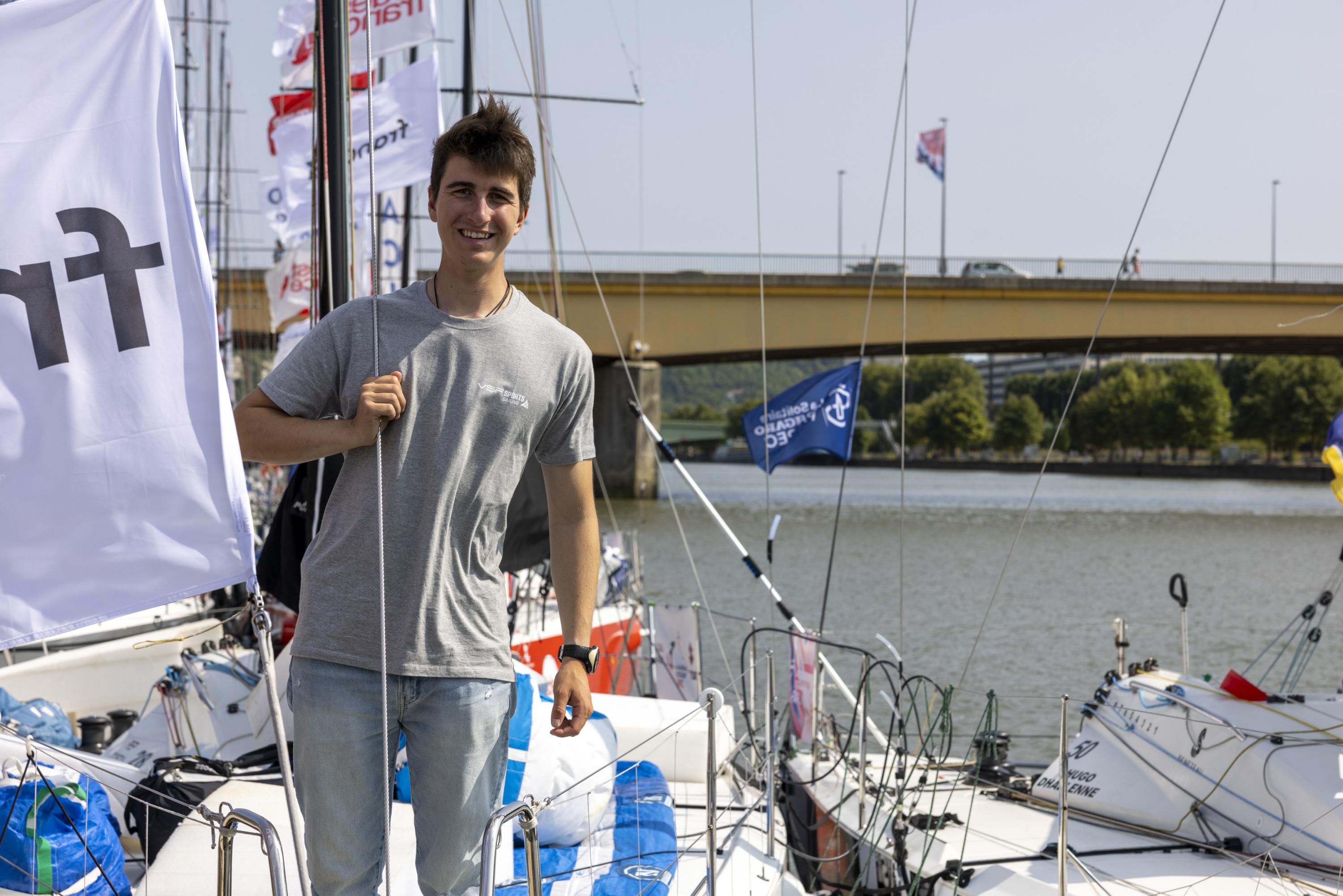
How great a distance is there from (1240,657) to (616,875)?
12670 mm

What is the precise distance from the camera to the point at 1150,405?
254ft

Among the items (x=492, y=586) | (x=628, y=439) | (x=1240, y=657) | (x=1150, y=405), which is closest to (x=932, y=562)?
(x=1240, y=657)

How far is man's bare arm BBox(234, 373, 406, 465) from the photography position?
7.29 ft

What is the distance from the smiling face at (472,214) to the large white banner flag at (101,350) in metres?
0.55

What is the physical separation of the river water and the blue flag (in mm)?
976

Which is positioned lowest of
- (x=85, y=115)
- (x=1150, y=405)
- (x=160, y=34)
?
(x=1150, y=405)

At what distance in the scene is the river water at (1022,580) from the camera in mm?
13359

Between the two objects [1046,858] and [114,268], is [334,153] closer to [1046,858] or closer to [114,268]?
[114,268]

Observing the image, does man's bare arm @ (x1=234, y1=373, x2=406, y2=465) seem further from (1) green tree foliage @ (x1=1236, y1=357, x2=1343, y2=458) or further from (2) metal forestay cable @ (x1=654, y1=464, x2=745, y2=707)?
(1) green tree foliage @ (x1=1236, y1=357, x2=1343, y2=458)

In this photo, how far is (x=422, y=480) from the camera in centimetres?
231

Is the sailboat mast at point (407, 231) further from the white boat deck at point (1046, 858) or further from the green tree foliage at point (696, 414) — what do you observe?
the green tree foliage at point (696, 414)

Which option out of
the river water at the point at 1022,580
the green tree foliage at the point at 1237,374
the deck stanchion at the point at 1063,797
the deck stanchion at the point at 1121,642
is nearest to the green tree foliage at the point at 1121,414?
the green tree foliage at the point at 1237,374

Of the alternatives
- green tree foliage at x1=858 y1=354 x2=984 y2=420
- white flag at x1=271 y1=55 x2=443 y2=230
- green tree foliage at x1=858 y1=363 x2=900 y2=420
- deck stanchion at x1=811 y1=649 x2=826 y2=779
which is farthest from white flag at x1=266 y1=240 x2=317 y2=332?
green tree foliage at x1=858 y1=363 x2=900 y2=420

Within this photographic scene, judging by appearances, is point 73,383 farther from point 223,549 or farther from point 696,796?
point 696,796
